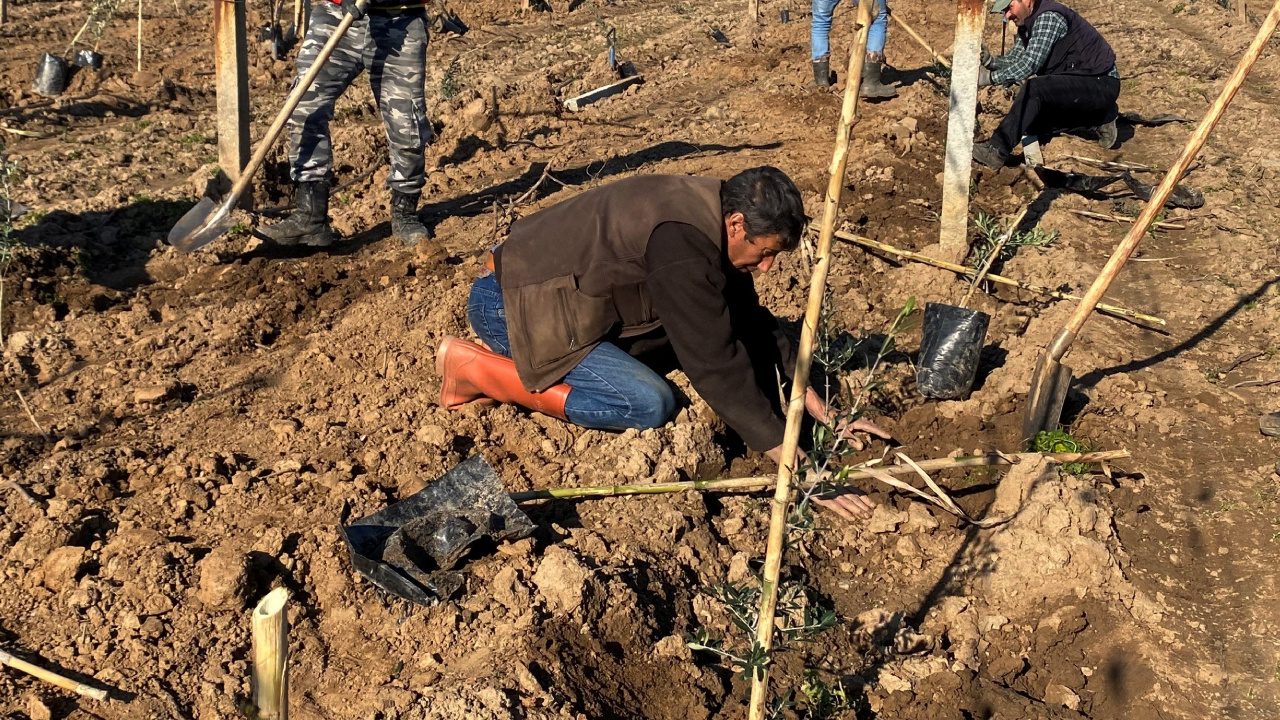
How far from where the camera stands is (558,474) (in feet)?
12.3

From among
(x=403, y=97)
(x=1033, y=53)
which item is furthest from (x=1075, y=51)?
(x=403, y=97)

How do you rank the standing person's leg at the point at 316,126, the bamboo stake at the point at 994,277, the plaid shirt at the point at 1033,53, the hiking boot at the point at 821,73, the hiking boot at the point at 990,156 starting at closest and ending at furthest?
1. the bamboo stake at the point at 994,277
2. the standing person's leg at the point at 316,126
3. the hiking boot at the point at 990,156
4. the plaid shirt at the point at 1033,53
5. the hiking boot at the point at 821,73

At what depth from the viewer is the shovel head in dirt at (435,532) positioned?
3.00m

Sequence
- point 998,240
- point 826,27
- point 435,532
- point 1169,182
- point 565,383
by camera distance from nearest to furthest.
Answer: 1. point 435,532
2. point 1169,182
3. point 565,383
4. point 998,240
5. point 826,27

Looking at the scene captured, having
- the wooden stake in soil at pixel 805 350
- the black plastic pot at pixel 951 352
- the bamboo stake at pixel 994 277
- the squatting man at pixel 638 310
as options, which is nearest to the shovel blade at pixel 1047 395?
the black plastic pot at pixel 951 352

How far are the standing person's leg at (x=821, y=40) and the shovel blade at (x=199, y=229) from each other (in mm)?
4759

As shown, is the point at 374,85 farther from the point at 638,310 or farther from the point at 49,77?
the point at 49,77

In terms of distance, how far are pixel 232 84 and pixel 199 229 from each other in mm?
900

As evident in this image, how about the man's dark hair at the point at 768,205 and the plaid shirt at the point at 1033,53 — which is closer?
the man's dark hair at the point at 768,205

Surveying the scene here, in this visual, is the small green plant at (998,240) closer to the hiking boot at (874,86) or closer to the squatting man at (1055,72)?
the squatting man at (1055,72)

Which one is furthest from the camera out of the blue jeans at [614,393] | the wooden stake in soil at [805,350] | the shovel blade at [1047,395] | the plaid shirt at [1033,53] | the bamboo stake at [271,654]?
the plaid shirt at [1033,53]

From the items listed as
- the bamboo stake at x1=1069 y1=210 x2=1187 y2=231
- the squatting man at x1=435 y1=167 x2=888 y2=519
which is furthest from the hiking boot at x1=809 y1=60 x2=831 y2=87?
the squatting man at x1=435 y1=167 x2=888 y2=519

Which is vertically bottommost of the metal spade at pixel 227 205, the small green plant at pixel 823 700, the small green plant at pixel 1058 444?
the small green plant at pixel 1058 444

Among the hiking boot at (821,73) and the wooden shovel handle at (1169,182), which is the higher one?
the wooden shovel handle at (1169,182)
